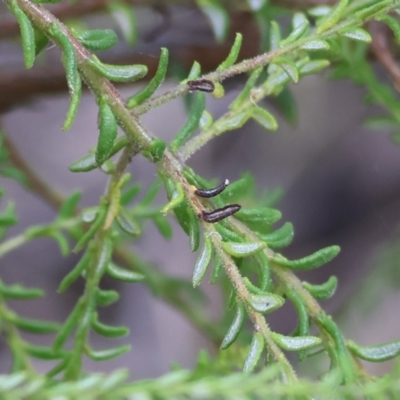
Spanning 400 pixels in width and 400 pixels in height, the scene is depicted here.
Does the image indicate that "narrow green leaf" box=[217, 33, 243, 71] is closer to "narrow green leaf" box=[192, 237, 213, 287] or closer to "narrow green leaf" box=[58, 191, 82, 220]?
"narrow green leaf" box=[192, 237, 213, 287]

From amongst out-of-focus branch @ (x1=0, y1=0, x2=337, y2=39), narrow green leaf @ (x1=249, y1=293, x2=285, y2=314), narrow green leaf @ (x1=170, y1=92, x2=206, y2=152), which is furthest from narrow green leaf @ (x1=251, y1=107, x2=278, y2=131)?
out-of-focus branch @ (x1=0, y1=0, x2=337, y2=39)

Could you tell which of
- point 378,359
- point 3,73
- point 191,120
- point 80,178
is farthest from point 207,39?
point 80,178

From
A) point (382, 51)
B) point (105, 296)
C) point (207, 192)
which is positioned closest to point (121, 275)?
point (105, 296)

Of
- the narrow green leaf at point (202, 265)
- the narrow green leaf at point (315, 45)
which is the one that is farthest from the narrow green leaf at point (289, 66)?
the narrow green leaf at point (202, 265)

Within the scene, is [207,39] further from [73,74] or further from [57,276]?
[57,276]

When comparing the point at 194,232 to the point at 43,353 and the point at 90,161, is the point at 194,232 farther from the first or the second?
the point at 43,353
